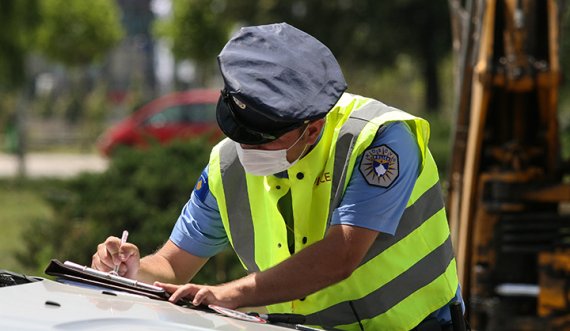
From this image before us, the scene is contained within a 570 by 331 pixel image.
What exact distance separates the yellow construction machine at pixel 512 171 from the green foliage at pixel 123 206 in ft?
5.36

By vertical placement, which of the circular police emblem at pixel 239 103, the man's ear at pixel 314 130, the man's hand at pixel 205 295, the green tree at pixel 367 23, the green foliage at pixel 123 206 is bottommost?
the green foliage at pixel 123 206

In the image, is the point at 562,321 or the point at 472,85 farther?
the point at 472,85

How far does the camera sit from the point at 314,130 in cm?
286

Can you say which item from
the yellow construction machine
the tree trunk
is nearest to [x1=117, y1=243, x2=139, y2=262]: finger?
the yellow construction machine

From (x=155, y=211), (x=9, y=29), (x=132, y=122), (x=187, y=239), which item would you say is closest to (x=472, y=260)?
(x=155, y=211)

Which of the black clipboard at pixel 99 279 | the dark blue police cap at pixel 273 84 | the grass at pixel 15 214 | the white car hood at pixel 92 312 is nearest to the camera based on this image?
the white car hood at pixel 92 312

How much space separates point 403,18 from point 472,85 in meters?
18.9

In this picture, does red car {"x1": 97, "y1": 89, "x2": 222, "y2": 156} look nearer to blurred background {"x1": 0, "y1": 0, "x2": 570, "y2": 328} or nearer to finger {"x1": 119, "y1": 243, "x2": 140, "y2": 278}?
blurred background {"x1": 0, "y1": 0, "x2": 570, "y2": 328}

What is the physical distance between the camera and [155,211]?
8047 millimetres

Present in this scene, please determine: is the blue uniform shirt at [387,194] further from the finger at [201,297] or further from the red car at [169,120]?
the red car at [169,120]

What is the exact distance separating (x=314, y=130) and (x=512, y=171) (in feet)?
13.2

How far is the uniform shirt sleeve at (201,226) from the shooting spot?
3.25 metres

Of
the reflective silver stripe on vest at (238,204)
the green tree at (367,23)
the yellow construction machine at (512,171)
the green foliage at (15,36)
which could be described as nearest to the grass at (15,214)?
the green foliage at (15,36)

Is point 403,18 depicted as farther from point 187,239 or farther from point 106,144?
point 187,239
